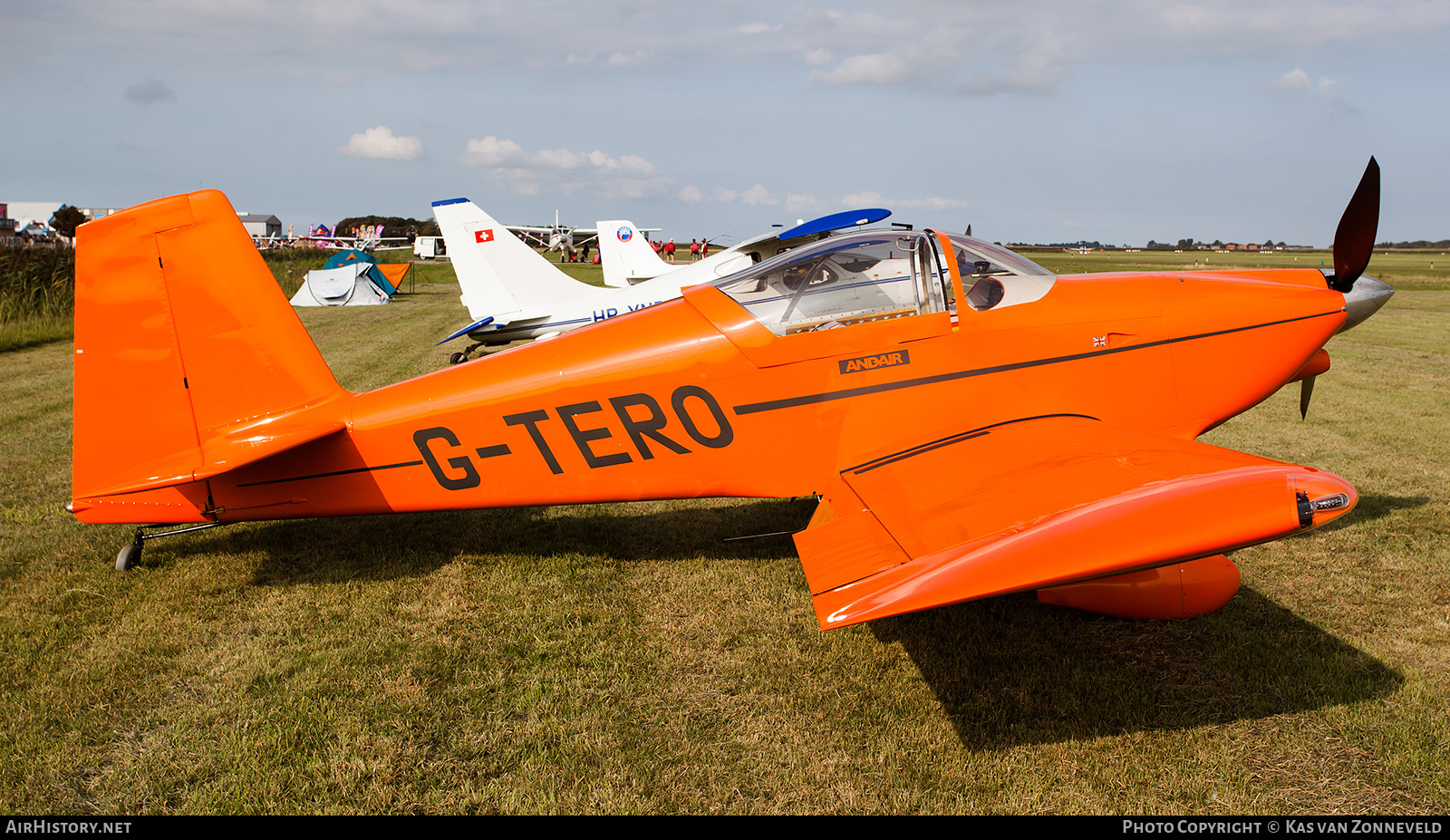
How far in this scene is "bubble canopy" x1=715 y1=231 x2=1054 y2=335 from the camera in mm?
4168

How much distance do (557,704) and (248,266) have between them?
2.92m

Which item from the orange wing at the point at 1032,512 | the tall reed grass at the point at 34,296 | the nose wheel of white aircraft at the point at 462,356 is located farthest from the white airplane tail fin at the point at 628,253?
the orange wing at the point at 1032,512

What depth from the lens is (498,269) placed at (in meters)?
12.5

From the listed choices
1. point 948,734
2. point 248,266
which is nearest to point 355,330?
point 248,266

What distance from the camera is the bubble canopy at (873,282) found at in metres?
4.17

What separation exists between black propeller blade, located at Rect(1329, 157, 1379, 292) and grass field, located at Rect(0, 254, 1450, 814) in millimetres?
1712

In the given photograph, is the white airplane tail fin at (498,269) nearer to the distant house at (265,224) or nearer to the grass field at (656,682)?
the grass field at (656,682)

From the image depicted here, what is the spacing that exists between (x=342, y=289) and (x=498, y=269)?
14.1 metres

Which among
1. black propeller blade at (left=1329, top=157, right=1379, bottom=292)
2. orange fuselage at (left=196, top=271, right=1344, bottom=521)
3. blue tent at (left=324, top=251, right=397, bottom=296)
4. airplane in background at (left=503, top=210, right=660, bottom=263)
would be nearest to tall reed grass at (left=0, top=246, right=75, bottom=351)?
blue tent at (left=324, top=251, right=397, bottom=296)

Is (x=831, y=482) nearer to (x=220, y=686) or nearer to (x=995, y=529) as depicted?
(x=995, y=529)

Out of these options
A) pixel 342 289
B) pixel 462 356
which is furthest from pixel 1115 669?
pixel 342 289

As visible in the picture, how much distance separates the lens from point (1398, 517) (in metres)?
5.48

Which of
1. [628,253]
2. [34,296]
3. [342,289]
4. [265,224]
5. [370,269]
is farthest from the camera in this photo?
[265,224]

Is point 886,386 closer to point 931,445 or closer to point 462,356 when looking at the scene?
point 931,445
